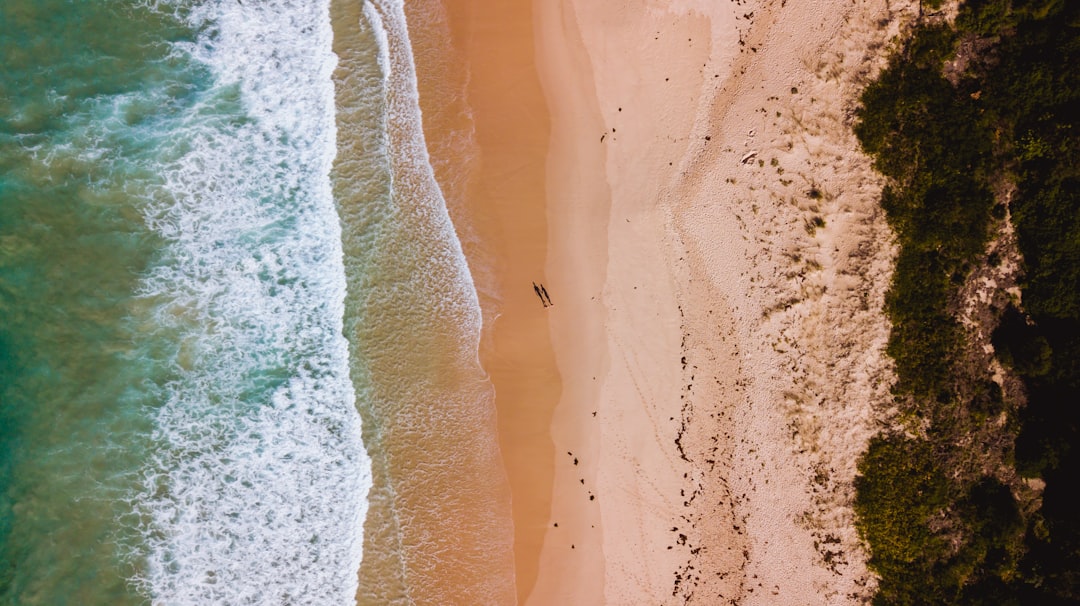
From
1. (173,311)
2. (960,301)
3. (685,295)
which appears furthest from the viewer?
(960,301)

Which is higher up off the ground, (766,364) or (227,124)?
(227,124)

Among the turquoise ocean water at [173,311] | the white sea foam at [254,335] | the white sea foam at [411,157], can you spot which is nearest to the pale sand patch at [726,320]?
the white sea foam at [411,157]

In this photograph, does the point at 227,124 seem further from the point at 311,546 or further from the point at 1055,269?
the point at 1055,269

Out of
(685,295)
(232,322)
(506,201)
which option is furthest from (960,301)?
(232,322)

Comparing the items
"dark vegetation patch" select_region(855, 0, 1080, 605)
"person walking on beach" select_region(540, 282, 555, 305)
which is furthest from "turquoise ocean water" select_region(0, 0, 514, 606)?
"dark vegetation patch" select_region(855, 0, 1080, 605)

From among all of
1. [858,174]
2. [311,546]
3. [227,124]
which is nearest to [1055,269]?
[858,174]

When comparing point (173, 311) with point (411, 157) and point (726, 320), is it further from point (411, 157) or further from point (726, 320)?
point (726, 320)

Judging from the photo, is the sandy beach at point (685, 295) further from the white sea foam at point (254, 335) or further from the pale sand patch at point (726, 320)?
the white sea foam at point (254, 335)
